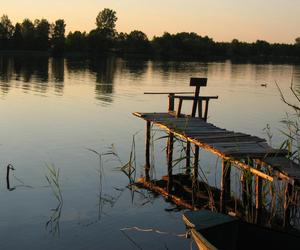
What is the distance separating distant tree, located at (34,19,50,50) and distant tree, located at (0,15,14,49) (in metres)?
9.09

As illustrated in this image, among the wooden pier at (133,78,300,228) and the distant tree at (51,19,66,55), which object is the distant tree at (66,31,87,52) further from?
the wooden pier at (133,78,300,228)

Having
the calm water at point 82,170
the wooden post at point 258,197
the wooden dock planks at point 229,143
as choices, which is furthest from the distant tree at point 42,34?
the wooden post at point 258,197

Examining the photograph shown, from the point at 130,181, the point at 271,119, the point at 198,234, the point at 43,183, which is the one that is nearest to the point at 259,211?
the point at 198,234

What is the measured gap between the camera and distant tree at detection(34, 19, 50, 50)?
545 ft

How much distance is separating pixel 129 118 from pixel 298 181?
26.1 meters

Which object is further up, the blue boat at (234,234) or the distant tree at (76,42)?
the distant tree at (76,42)

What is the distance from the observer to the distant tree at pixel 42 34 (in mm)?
166125

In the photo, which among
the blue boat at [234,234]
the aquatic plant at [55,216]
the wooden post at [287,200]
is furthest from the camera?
the aquatic plant at [55,216]

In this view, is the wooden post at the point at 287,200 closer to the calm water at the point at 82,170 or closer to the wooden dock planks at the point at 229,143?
the wooden dock planks at the point at 229,143

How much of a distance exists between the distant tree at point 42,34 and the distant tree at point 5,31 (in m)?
9.09

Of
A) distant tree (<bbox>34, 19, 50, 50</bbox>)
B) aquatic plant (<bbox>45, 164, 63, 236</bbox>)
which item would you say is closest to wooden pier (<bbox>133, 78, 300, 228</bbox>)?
aquatic plant (<bbox>45, 164, 63, 236</bbox>)

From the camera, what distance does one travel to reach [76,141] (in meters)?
28.0

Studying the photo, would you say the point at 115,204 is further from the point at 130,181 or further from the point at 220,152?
the point at 220,152

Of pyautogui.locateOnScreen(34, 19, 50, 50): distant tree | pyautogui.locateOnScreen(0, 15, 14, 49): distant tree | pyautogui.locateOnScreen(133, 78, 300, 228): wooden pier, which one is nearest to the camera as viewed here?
pyautogui.locateOnScreen(133, 78, 300, 228): wooden pier
